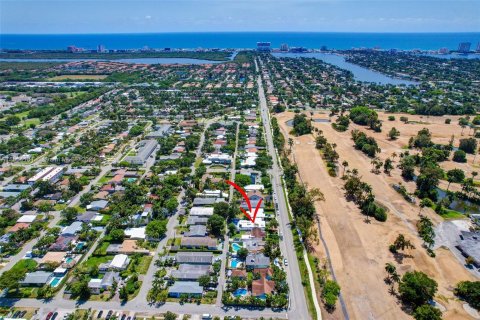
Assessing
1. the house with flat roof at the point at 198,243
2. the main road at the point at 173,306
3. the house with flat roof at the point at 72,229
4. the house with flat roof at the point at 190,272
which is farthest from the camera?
the house with flat roof at the point at 72,229

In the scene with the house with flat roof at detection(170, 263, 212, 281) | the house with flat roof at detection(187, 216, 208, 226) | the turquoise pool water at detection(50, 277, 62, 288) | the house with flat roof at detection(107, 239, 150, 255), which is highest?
the house with flat roof at detection(187, 216, 208, 226)

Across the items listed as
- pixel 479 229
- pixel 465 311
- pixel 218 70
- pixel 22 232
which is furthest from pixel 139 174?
pixel 218 70

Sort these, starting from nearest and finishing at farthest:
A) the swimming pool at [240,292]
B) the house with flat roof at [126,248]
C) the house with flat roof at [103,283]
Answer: the swimming pool at [240,292] < the house with flat roof at [103,283] < the house with flat roof at [126,248]

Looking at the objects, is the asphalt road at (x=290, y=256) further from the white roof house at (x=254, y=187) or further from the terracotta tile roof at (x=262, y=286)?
the white roof house at (x=254, y=187)

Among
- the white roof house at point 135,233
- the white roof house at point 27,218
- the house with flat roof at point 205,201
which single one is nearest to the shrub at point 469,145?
the house with flat roof at point 205,201

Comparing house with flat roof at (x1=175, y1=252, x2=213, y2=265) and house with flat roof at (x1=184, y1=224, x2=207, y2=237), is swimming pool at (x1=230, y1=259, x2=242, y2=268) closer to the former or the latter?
house with flat roof at (x1=175, y1=252, x2=213, y2=265)

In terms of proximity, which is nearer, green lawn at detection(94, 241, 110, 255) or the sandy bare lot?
the sandy bare lot

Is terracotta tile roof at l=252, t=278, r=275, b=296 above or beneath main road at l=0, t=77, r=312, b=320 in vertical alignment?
above

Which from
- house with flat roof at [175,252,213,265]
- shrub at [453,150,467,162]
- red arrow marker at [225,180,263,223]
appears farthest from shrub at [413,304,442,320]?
shrub at [453,150,467,162]

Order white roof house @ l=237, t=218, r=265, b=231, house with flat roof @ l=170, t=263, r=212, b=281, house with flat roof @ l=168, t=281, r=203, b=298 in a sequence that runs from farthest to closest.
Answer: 1. white roof house @ l=237, t=218, r=265, b=231
2. house with flat roof @ l=170, t=263, r=212, b=281
3. house with flat roof @ l=168, t=281, r=203, b=298
